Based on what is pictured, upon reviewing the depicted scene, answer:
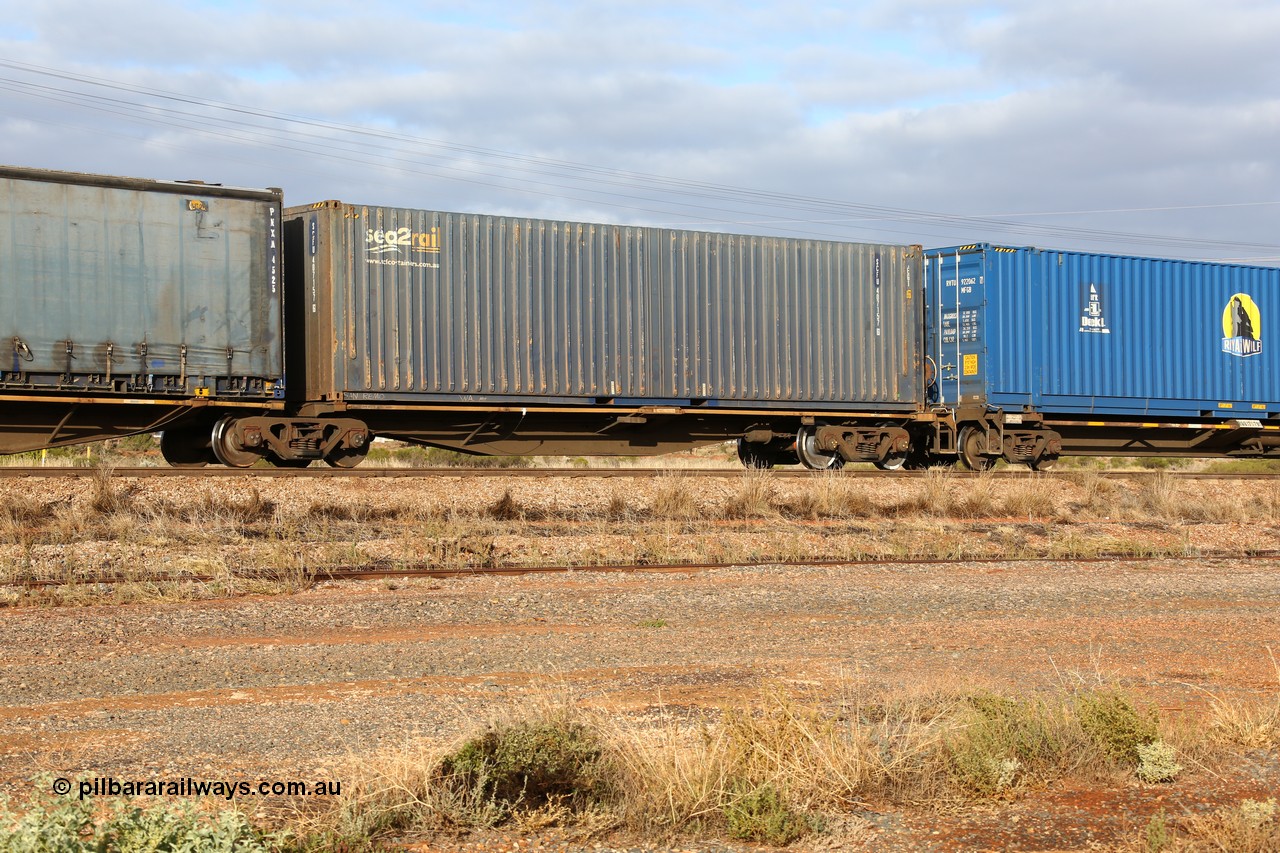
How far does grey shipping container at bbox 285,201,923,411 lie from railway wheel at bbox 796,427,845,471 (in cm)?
50

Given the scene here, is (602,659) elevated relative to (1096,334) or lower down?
lower down

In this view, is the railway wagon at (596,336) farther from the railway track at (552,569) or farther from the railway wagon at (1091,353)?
the railway track at (552,569)

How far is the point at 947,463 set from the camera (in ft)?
66.9

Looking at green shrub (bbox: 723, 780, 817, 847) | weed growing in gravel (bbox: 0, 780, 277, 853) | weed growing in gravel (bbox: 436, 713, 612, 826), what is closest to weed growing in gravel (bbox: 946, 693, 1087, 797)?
green shrub (bbox: 723, 780, 817, 847)

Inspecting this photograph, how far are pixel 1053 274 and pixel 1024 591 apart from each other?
1085 cm

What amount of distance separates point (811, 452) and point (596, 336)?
4086mm

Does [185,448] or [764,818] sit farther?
[185,448]

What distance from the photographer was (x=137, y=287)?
1458cm

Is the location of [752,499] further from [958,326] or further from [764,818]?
[764,818]

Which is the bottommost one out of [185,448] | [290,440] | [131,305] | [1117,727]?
[1117,727]

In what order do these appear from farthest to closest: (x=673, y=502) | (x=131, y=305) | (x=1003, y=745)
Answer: (x=673, y=502), (x=131, y=305), (x=1003, y=745)

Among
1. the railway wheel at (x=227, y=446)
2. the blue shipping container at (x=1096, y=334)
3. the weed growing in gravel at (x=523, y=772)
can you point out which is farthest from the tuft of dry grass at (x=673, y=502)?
the weed growing in gravel at (x=523, y=772)

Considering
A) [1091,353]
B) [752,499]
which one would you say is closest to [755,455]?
[752,499]

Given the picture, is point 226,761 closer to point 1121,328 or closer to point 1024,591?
point 1024,591
